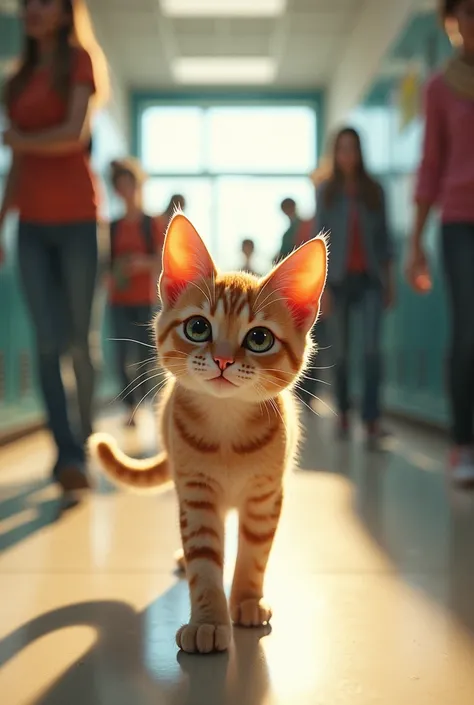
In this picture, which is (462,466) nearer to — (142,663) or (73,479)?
(73,479)

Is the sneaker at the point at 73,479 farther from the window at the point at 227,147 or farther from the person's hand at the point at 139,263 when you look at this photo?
the window at the point at 227,147

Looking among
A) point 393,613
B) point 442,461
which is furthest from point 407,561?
point 442,461

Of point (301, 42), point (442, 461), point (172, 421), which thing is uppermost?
point (301, 42)

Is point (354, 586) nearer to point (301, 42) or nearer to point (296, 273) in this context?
point (296, 273)

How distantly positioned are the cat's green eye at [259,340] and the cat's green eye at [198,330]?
Answer: 0.06 meters

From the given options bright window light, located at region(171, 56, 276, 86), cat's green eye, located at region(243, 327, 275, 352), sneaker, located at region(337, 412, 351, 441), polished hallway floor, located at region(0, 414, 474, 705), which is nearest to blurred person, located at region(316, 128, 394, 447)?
sneaker, located at region(337, 412, 351, 441)

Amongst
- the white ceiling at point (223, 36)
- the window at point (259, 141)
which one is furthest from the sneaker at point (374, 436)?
the window at point (259, 141)

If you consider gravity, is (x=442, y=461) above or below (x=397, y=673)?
below

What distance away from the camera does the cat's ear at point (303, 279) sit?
1.10 m

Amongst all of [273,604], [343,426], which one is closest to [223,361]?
[273,604]

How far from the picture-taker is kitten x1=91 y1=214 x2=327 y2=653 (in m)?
1.03

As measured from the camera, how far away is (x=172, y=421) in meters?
1.16

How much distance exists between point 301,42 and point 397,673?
7658mm

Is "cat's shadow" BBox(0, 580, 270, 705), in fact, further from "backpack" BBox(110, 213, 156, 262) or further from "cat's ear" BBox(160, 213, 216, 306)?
"backpack" BBox(110, 213, 156, 262)
